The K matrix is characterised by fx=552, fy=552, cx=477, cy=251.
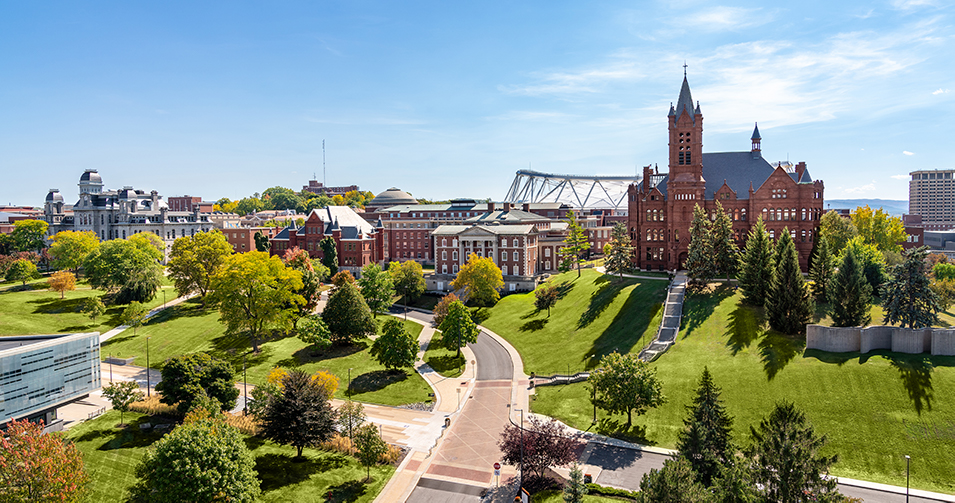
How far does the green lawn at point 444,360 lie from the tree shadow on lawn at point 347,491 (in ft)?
91.8

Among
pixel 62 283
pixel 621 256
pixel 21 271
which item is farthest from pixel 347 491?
pixel 21 271

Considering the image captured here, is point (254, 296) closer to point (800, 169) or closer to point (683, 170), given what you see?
point (683, 170)

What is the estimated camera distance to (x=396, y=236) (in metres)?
156

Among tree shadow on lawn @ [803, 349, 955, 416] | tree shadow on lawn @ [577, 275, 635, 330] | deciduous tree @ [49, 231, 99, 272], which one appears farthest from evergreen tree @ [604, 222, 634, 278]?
deciduous tree @ [49, 231, 99, 272]

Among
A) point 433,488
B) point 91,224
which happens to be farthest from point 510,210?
point 91,224

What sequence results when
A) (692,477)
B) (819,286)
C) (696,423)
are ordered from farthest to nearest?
(819,286) < (696,423) < (692,477)

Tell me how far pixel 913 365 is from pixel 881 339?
4.58 meters

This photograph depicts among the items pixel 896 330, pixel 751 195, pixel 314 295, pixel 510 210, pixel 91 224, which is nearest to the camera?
pixel 896 330

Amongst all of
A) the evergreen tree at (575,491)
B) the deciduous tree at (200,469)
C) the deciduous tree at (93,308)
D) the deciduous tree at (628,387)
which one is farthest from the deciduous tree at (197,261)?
the evergreen tree at (575,491)

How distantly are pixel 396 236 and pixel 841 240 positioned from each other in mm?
105576

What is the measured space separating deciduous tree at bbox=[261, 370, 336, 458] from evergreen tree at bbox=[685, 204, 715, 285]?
52.7 metres

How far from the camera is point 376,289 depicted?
326 feet

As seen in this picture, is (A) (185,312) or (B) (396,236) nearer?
(A) (185,312)

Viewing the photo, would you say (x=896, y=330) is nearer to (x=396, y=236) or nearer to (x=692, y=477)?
(x=692, y=477)
